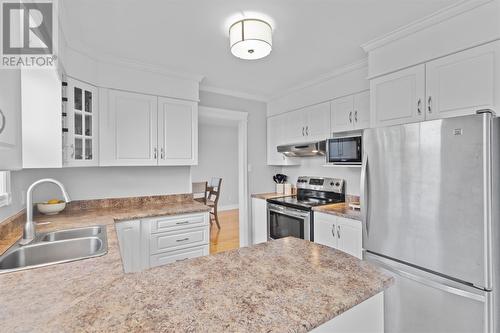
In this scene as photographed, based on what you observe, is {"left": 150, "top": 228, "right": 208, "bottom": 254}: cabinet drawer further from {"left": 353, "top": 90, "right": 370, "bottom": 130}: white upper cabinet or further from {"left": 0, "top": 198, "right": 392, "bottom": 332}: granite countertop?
{"left": 353, "top": 90, "right": 370, "bottom": 130}: white upper cabinet

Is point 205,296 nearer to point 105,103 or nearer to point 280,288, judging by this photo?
point 280,288

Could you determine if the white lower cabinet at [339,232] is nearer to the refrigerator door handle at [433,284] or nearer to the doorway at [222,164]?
the refrigerator door handle at [433,284]

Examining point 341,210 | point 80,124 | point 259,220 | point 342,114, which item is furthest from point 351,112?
point 80,124

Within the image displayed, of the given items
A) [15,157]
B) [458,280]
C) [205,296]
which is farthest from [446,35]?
[15,157]

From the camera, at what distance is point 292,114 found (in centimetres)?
341

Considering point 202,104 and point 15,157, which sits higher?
point 202,104

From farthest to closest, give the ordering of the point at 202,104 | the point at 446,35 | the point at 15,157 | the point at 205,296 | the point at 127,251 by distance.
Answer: the point at 202,104, the point at 127,251, the point at 446,35, the point at 15,157, the point at 205,296

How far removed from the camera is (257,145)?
3811 mm

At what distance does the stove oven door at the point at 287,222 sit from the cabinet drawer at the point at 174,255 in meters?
0.94

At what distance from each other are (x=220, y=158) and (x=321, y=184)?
422cm

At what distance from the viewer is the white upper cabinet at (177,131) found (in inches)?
108

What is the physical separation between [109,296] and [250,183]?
9.66 ft

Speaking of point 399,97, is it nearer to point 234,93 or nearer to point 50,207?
point 234,93

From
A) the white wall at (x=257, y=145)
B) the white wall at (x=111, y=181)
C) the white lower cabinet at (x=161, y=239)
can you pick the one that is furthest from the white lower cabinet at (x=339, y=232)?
the white wall at (x=111, y=181)
